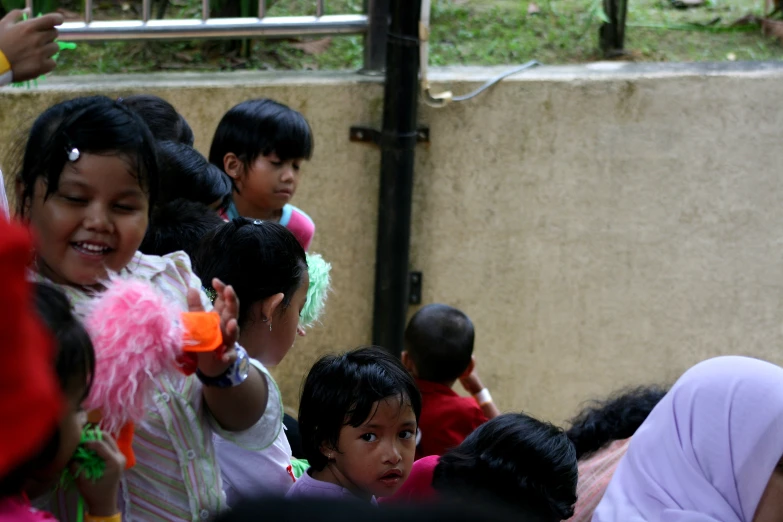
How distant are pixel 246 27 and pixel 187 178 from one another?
4.88 feet

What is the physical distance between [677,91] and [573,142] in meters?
0.49

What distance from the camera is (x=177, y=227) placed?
2.71 meters

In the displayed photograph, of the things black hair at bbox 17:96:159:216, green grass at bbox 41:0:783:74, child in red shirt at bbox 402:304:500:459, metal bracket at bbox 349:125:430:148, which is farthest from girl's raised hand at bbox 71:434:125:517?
green grass at bbox 41:0:783:74

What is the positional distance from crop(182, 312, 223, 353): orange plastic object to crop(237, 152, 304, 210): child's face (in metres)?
1.81

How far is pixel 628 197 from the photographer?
443cm

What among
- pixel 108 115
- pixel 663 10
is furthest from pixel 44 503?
pixel 663 10

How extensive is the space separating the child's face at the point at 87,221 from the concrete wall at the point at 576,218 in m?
2.40

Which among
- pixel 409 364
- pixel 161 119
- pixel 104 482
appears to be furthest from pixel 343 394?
pixel 161 119

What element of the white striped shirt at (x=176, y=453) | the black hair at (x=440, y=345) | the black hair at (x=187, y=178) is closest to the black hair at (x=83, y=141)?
the white striped shirt at (x=176, y=453)

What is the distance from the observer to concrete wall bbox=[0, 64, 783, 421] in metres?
4.38

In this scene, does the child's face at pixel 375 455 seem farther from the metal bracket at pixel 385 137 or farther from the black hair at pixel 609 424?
the metal bracket at pixel 385 137

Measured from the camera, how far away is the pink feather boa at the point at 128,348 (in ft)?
5.49

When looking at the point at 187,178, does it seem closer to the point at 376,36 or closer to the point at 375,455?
the point at 375,455

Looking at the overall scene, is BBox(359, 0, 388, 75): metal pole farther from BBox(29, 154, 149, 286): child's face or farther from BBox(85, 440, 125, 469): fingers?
BBox(85, 440, 125, 469): fingers
